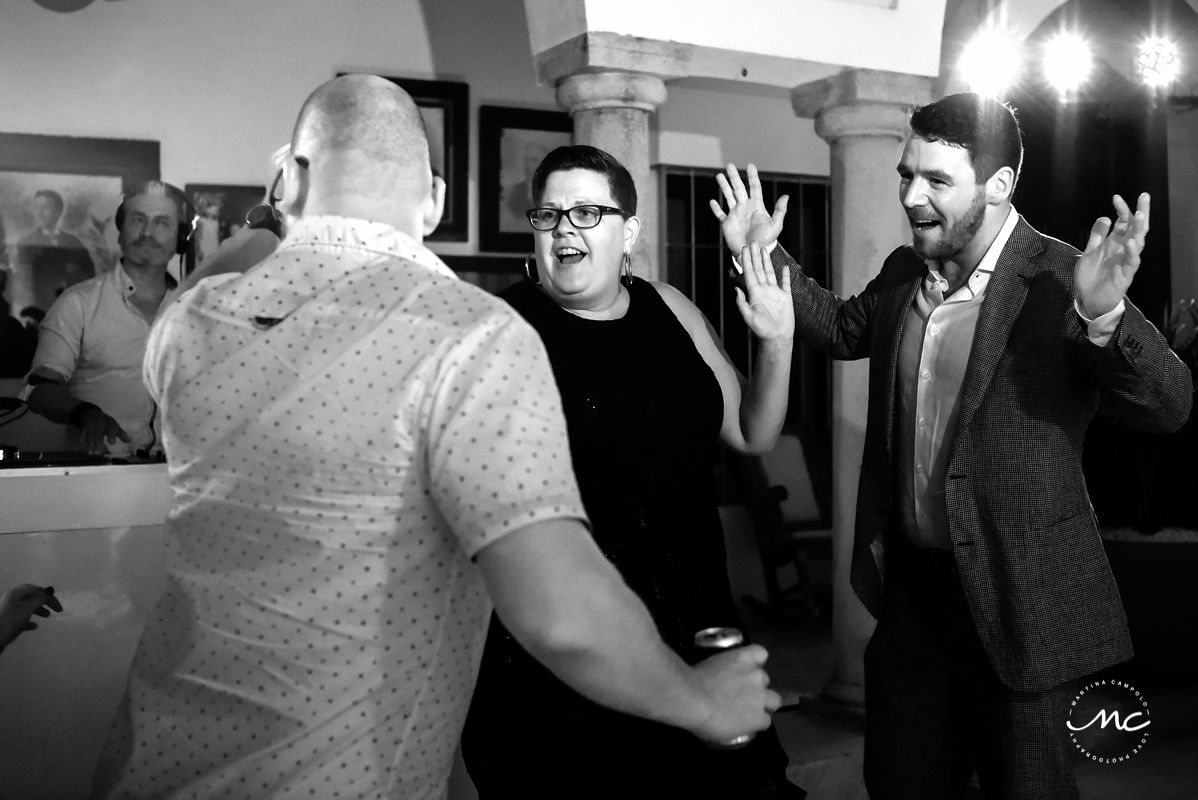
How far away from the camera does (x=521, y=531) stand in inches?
43.0

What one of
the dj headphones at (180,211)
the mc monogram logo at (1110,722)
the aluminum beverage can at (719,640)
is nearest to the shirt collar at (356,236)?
the aluminum beverage can at (719,640)

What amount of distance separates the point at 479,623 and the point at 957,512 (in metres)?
1.23

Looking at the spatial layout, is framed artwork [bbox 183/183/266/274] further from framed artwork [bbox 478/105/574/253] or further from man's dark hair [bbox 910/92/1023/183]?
man's dark hair [bbox 910/92/1023/183]

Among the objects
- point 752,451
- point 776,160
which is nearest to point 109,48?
point 776,160

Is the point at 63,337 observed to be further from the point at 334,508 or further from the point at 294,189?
the point at 334,508

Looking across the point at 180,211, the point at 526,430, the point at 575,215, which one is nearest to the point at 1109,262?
the point at 575,215

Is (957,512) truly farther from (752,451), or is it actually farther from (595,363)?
(595,363)

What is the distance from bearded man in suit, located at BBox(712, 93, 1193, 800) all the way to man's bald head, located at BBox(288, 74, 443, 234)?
4.21 ft

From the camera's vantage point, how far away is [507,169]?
5.80 metres

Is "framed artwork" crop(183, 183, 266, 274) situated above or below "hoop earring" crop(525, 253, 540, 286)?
above

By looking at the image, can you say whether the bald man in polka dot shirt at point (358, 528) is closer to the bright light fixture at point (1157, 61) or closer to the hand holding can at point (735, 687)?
the hand holding can at point (735, 687)

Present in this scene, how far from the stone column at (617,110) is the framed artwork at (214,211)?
1.97 metres

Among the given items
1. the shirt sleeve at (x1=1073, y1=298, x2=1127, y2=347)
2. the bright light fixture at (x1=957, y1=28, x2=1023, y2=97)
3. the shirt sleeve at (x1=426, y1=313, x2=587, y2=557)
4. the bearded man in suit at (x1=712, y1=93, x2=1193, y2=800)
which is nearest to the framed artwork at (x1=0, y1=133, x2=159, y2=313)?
the bearded man in suit at (x1=712, y1=93, x2=1193, y2=800)

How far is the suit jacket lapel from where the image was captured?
2.22 meters
